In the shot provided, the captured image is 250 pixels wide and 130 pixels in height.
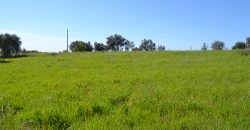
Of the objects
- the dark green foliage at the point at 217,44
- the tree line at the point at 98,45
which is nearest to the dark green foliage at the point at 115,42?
the tree line at the point at 98,45

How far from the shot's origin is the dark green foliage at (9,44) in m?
71.0

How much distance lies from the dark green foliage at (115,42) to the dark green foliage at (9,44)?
137ft

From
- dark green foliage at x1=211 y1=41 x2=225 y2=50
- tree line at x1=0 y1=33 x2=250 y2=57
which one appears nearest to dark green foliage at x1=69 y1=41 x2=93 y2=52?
tree line at x1=0 y1=33 x2=250 y2=57

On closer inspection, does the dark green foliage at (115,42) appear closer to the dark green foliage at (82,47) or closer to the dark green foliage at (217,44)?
the dark green foliage at (82,47)

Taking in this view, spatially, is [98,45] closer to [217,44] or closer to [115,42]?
[115,42]

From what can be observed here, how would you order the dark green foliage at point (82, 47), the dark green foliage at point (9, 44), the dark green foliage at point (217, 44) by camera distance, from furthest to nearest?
the dark green foliage at point (217, 44) → the dark green foliage at point (82, 47) → the dark green foliage at point (9, 44)

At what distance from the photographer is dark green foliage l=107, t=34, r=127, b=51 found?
371 feet

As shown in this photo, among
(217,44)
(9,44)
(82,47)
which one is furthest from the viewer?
(217,44)

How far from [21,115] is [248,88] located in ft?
27.9

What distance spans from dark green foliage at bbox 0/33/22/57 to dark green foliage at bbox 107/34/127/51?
41781 mm

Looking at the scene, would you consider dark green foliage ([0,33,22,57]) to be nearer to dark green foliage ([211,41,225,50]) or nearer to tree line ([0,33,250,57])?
tree line ([0,33,250,57])

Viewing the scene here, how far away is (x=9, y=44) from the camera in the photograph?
72.5 m

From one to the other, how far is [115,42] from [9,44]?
46.4 m

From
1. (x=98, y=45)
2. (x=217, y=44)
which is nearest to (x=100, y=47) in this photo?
(x=98, y=45)
